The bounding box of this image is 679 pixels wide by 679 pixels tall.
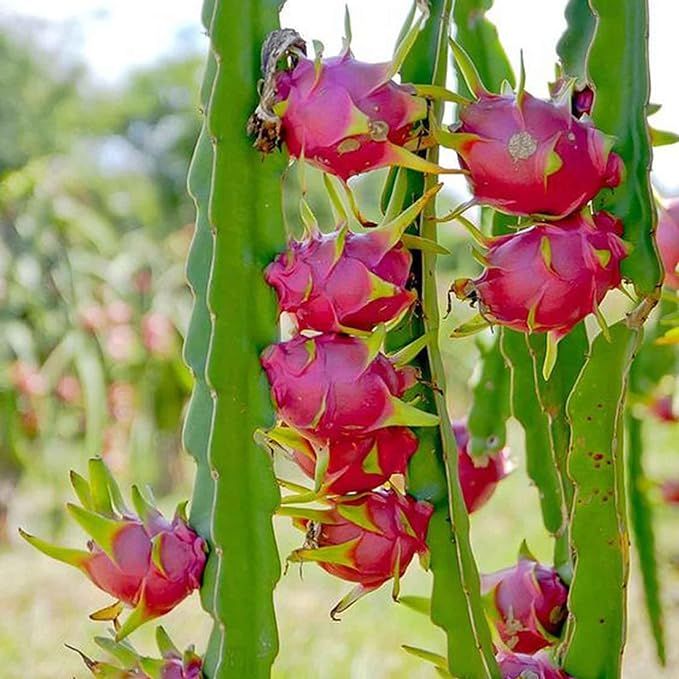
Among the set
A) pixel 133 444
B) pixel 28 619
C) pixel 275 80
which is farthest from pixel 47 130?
pixel 275 80

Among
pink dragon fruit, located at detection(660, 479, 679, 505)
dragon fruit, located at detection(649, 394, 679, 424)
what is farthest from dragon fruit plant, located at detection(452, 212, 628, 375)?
pink dragon fruit, located at detection(660, 479, 679, 505)

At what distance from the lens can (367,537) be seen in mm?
462

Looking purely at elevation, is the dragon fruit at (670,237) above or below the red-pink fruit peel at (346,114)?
below

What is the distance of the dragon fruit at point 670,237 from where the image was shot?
65 centimetres

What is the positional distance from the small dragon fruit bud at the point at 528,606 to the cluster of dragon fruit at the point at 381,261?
118 millimetres

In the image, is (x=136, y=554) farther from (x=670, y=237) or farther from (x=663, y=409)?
(x=663, y=409)

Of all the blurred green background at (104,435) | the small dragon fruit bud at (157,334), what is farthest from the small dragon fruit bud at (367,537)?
the small dragon fruit bud at (157,334)

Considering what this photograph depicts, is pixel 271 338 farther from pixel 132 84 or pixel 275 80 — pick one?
pixel 132 84

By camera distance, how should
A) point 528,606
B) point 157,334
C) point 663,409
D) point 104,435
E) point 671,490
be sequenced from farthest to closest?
point 104,435 < point 157,334 < point 671,490 < point 663,409 < point 528,606

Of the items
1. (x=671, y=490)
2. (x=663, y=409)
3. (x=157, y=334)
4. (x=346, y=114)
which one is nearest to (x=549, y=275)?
(x=346, y=114)

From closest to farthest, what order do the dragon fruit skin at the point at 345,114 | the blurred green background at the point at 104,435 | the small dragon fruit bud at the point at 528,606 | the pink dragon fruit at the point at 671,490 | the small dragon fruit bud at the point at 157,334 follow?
the dragon fruit skin at the point at 345,114 < the small dragon fruit bud at the point at 528,606 < the pink dragon fruit at the point at 671,490 < the blurred green background at the point at 104,435 < the small dragon fruit bud at the point at 157,334

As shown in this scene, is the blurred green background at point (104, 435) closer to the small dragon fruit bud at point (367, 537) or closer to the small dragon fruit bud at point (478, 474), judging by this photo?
the small dragon fruit bud at point (478, 474)

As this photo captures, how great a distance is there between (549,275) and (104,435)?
2.80 meters

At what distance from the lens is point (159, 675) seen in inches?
18.7
